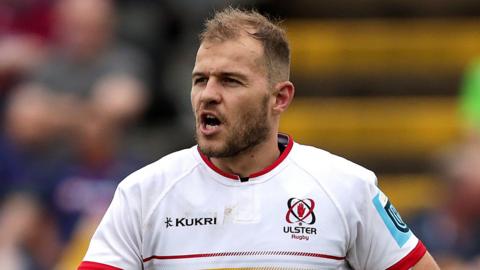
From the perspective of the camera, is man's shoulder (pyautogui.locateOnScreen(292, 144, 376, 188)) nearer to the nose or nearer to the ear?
the ear

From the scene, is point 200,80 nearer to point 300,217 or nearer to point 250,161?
point 250,161

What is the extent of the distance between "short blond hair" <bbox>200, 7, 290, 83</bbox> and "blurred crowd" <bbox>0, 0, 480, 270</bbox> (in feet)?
11.0

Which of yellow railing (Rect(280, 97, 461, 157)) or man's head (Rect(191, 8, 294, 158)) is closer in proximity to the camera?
man's head (Rect(191, 8, 294, 158))

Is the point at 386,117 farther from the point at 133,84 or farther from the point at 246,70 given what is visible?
the point at 246,70

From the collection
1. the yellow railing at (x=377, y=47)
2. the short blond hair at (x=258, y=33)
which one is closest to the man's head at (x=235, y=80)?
the short blond hair at (x=258, y=33)

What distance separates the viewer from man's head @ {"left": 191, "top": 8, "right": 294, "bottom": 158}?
15.6ft

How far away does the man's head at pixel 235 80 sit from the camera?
4.76 metres

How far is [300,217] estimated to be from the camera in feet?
15.9

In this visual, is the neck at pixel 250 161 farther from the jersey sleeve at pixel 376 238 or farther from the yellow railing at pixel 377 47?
the yellow railing at pixel 377 47

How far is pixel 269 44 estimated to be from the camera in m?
4.87

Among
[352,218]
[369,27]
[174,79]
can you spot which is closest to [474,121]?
[369,27]

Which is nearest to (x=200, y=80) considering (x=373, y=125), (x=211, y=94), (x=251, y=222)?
(x=211, y=94)

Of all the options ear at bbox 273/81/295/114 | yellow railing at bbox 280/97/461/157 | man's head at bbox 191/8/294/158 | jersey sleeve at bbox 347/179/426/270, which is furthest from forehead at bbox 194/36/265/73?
yellow railing at bbox 280/97/461/157

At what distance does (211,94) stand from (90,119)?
4414 millimetres
